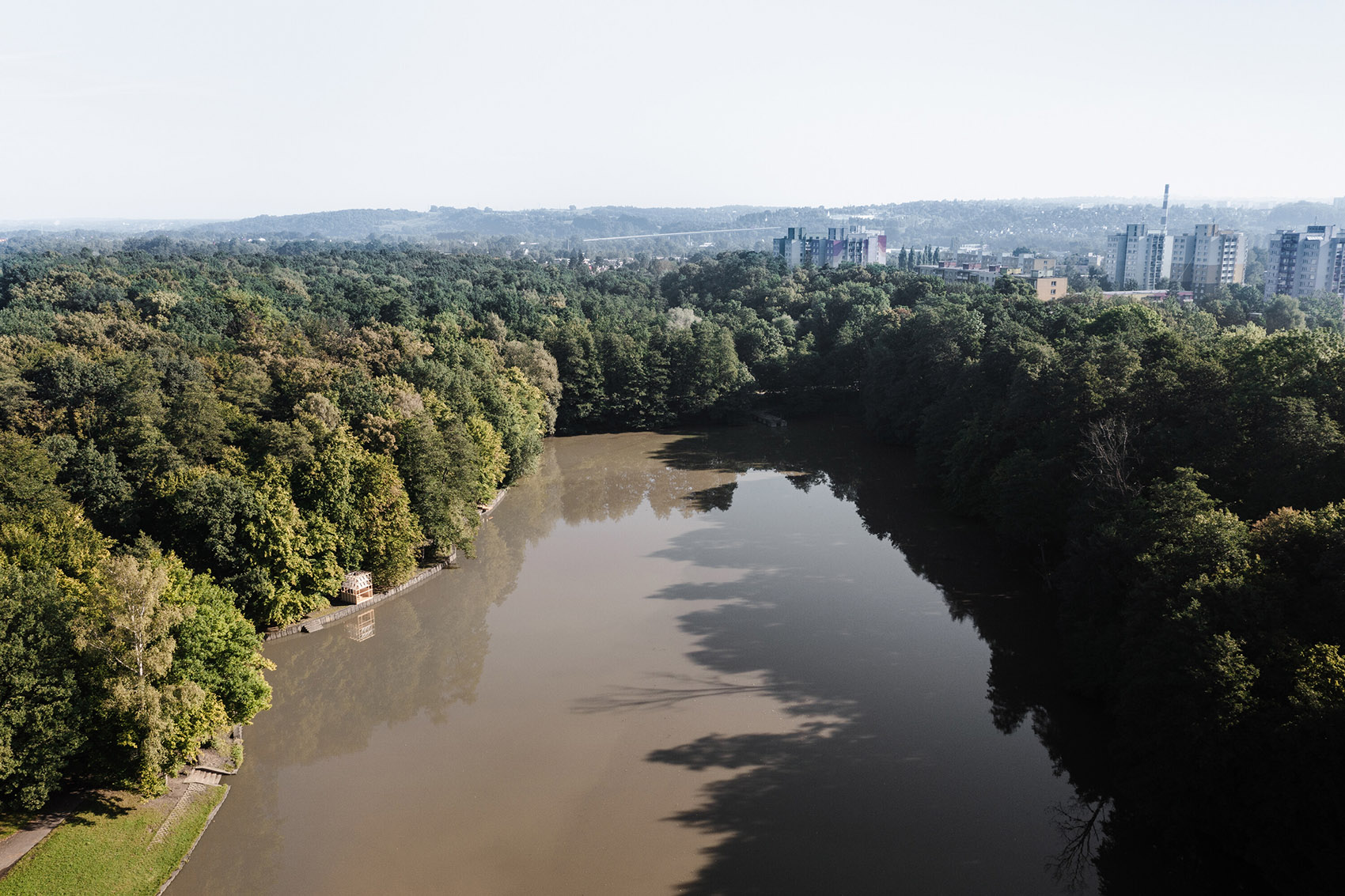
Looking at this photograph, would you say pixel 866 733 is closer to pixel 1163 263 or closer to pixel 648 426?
pixel 648 426

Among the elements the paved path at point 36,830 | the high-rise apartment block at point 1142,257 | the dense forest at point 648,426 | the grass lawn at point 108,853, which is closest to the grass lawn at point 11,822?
the paved path at point 36,830

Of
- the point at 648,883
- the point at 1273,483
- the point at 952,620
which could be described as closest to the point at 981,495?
the point at 952,620

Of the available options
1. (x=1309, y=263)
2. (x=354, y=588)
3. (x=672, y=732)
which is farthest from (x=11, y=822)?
(x=1309, y=263)

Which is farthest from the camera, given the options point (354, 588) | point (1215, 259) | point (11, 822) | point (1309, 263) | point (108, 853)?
point (1215, 259)

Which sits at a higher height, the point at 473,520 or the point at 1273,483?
the point at 1273,483

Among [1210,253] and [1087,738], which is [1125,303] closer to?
[1087,738]

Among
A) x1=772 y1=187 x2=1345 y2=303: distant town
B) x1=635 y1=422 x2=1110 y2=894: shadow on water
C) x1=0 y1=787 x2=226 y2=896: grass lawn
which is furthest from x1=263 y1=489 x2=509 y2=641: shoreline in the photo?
x1=772 y1=187 x2=1345 y2=303: distant town

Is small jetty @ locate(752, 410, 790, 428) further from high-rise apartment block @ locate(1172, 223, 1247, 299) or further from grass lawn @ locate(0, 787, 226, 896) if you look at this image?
high-rise apartment block @ locate(1172, 223, 1247, 299)
